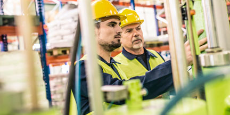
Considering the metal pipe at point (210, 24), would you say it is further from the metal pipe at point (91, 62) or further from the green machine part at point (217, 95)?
the metal pipe at point (91, 62)

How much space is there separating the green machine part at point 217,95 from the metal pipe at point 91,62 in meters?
0.35

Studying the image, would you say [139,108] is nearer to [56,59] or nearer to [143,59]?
[143,59]

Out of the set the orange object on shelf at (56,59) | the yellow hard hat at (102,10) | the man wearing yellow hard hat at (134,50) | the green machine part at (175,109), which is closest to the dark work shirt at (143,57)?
the man wearing yellow hard hat at (134,50)

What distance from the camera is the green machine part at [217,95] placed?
57cm

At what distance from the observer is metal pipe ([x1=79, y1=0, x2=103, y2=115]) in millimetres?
411

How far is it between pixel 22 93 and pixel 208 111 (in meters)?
0.52

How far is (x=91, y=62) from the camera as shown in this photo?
42cm

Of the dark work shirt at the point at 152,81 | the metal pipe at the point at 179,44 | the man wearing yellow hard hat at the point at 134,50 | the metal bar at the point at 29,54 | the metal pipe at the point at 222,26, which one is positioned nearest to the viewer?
the metal bar at the point at 29,54

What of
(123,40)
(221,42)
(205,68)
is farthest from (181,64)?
(123,40)

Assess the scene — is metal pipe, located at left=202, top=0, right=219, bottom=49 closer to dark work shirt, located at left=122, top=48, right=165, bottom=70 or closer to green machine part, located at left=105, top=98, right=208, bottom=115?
green machine part, located at left=105, top=98, right=208, bottom=115

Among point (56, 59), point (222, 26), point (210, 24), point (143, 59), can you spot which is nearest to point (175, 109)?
point (210, 24)

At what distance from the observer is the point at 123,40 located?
280cm

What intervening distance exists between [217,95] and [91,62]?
41cm

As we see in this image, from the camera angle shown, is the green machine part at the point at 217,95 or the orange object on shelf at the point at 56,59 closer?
the green machine part at the point at 217,95
